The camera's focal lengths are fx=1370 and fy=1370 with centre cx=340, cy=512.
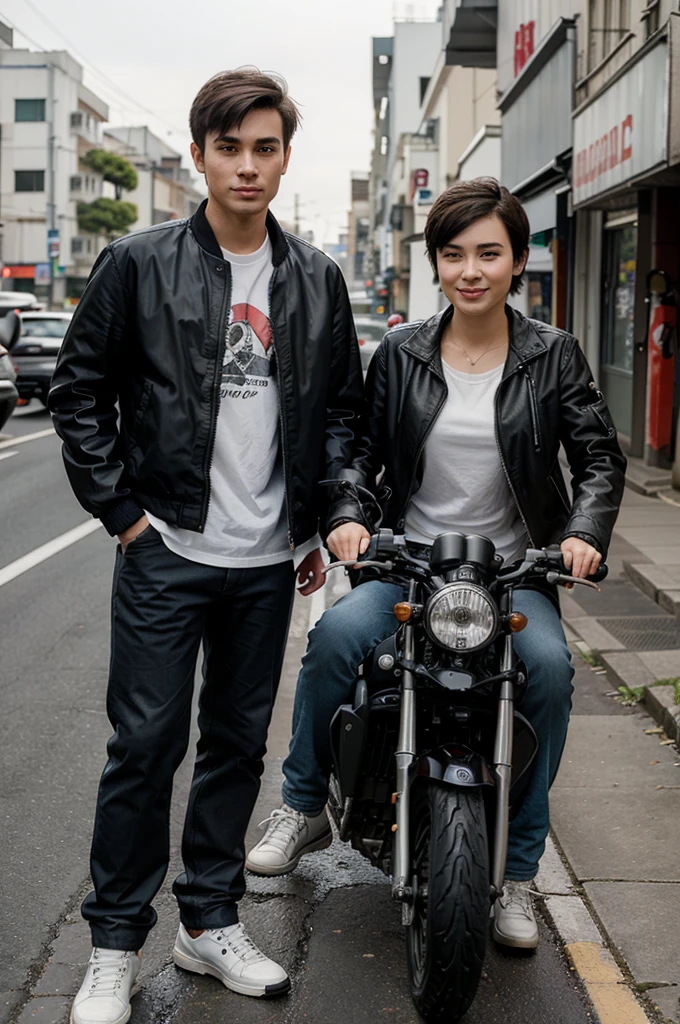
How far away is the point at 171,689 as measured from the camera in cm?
346

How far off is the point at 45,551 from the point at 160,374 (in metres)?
7.55

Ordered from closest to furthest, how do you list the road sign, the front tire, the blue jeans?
the front tire < the blue jeans < the road sign

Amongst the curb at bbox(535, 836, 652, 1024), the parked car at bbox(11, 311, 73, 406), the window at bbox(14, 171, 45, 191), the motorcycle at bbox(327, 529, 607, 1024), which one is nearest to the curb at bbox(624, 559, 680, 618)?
the curb at bbox(535, 836, 652, 1024)

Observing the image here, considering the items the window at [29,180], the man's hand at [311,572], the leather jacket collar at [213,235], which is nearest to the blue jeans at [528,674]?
the man's hand at [311,572]

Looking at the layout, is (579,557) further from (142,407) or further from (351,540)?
(142,407)

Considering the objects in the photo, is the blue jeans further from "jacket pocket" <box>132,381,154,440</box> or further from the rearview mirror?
the rearview mirror

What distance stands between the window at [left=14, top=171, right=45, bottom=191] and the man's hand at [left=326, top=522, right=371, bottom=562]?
281 feet

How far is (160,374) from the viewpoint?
3.37 m

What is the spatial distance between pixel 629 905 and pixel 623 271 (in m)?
14.5

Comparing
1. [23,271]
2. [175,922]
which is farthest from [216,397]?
[23,271]

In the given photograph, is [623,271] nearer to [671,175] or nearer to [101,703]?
[671,175]

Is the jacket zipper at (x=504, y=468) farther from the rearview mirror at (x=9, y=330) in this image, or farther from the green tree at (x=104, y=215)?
the green tree at (x=104, y=215)

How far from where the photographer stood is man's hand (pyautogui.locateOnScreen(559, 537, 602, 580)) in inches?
137

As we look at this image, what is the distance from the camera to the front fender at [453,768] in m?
3.26
